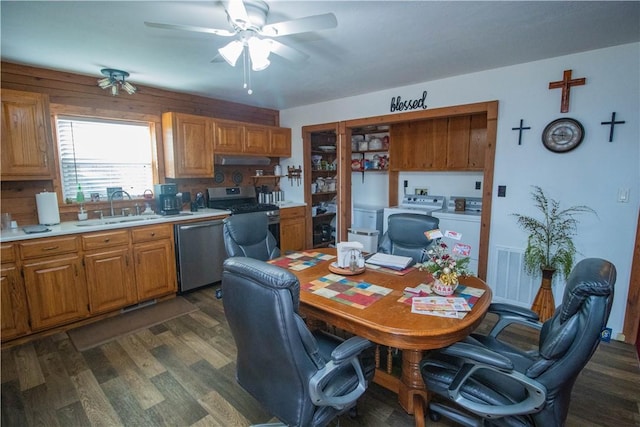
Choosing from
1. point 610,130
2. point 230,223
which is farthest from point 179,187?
point 610,130

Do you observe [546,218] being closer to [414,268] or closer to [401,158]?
[414,268]

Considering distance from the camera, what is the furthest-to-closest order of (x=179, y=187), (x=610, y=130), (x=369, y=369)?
(x=179, y=187) < (x=610, y=130) < (x=369, y=369)

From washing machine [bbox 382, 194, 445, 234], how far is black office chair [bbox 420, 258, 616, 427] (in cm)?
299

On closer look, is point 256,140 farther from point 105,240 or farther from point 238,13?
point 238,13

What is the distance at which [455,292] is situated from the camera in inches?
71.6

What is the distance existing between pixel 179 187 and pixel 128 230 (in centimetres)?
106

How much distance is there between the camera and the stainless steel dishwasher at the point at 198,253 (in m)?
Answer: 3.54

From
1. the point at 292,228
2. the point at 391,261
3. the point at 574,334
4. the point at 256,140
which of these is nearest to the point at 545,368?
the point at 574,334

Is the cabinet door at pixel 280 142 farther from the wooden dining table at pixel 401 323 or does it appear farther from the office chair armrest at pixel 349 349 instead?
the office chair armrest at pixel 349 349

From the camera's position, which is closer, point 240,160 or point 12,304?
point 12,304

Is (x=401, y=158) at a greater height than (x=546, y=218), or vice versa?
(x=401, y=158)

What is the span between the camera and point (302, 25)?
5.58 ft

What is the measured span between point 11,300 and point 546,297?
4.54 metres

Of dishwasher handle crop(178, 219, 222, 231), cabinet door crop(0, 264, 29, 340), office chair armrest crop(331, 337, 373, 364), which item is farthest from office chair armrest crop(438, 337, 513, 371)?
cabinet door crop(0, 264, 29, 340)
